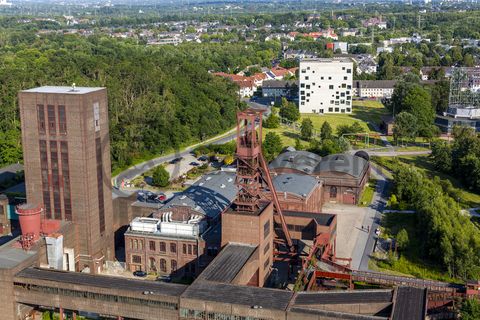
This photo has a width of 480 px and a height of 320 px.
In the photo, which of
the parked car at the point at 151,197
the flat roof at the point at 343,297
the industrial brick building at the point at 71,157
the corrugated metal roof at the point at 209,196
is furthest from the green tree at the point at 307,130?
the flat roof at the point at 343,297

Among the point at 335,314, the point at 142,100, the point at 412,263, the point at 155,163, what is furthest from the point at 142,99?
the point at 335,314

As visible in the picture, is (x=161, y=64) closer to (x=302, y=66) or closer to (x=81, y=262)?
(x=302, y=66)

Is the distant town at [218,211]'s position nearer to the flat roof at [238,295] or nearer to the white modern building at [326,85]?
the flat roof at [238,295]

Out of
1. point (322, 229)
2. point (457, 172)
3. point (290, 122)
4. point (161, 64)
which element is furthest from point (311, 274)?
point (161, 64)

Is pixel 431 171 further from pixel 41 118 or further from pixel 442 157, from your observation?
pixel 41 118

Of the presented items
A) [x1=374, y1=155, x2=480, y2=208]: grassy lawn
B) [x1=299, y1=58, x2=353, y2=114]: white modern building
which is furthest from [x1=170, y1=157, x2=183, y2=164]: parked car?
[x1=299, y1=58, x2=353, y2=114]: white modern building

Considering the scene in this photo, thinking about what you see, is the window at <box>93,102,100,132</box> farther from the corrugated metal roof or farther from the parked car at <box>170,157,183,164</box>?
the parked car at <box>170,157,183,164</box>
